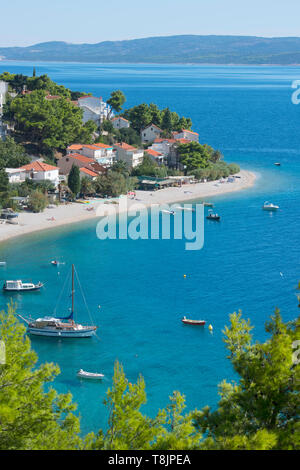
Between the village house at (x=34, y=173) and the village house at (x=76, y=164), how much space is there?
4373 mm

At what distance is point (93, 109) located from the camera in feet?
301

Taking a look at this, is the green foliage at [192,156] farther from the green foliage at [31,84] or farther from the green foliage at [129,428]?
the green foliage at [129,428]

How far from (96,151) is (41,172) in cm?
1177

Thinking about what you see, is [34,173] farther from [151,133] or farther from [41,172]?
[151,133]

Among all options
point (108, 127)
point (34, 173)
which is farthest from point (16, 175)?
point (108, 127)

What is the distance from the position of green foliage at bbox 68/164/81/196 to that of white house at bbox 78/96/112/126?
26.6 metres

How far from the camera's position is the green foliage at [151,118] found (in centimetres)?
9144

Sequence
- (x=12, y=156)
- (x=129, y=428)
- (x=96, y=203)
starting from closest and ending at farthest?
(x=129, y=428) → (x=96, y=203) → (x=12, y=156)

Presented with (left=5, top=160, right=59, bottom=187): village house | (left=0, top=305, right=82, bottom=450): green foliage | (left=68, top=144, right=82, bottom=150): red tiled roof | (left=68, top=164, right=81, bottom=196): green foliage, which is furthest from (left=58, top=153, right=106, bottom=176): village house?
(left=0, top=305, right=82, bottom=450): green foliage

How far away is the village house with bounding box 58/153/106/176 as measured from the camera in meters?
71.2

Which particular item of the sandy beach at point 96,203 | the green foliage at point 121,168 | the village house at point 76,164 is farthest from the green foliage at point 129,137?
the village house at point 76,164

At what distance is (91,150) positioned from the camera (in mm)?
75188

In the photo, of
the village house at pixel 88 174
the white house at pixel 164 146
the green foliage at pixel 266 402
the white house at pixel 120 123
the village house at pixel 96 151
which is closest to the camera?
the green foliage at pixel 266 402

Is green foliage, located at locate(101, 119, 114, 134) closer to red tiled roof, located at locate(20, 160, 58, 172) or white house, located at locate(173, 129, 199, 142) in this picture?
white house, located at locate(173, 129, 199, 142)
